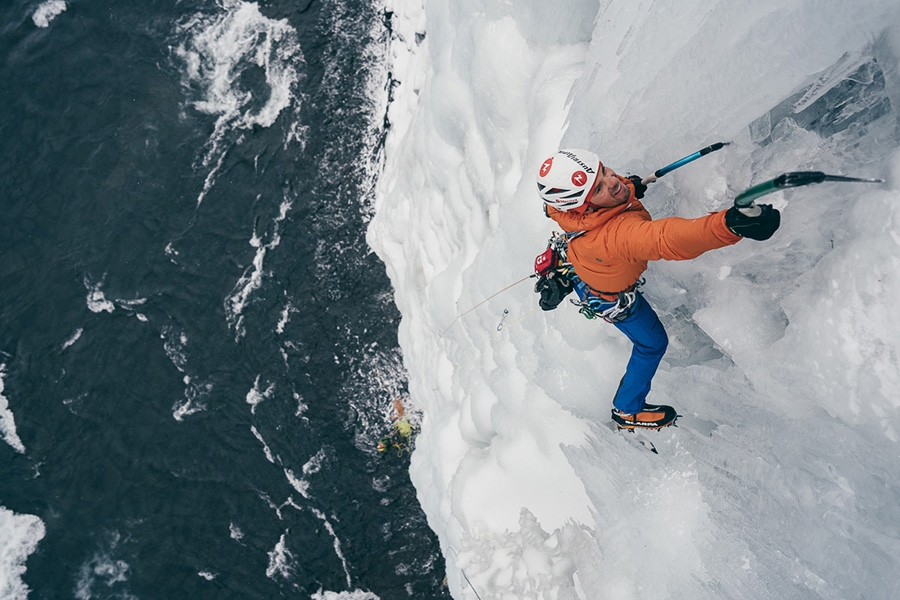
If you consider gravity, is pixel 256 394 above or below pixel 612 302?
above

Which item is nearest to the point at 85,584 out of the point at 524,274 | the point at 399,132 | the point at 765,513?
the point at 399,132

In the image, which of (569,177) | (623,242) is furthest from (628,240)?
(569,177)

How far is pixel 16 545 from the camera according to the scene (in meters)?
11.9

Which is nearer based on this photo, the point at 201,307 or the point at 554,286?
the point at 554,286

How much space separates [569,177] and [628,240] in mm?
489

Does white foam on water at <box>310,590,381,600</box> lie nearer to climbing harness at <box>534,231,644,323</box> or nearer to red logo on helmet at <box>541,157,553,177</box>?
climbing harness at <box>534,231,644,323</box>

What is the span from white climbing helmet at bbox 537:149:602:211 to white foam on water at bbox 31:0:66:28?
42.1 feet

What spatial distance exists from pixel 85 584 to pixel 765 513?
1209 centimetres

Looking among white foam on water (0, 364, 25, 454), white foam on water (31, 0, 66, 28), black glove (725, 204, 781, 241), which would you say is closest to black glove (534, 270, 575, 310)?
black glove (725, 204, 781, 241)

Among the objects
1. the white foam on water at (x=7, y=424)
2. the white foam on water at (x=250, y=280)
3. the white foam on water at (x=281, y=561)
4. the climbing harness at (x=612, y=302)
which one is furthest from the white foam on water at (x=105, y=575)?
the climbing harness at (x=612, y=302)

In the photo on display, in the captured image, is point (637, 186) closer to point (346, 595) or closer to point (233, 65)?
point (346, 595)

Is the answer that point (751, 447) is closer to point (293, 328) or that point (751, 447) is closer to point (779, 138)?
point (779, 138)

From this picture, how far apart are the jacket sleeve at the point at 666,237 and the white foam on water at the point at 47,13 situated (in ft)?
43.3

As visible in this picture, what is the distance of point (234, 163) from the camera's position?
1142cm
